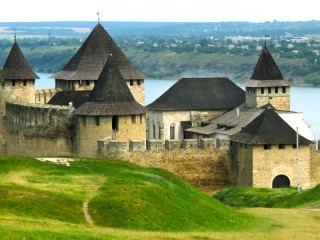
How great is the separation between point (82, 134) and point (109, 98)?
1.54m

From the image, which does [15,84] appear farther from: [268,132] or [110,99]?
[268,132]

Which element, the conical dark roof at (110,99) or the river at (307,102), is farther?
the river at (307,102)

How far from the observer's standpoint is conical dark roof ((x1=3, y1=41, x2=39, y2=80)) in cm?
4822

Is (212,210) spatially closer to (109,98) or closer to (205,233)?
(205,233)

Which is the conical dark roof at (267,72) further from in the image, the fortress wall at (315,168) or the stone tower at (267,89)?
the fortress wall at (315,168)

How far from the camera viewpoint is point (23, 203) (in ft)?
84.6

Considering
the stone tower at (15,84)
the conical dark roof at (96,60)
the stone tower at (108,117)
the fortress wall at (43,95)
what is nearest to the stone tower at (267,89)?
the conical dark roof at (96,60)

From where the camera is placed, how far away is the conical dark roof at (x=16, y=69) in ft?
158

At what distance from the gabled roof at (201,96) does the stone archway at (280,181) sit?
408 inches

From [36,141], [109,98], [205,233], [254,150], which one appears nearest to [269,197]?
[254,150]

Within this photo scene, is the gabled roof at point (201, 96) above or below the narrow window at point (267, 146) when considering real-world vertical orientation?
above

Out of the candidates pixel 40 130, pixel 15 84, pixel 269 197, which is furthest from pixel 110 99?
pixel 15 84

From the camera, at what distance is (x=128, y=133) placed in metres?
41.8

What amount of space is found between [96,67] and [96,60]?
33 centimetres
